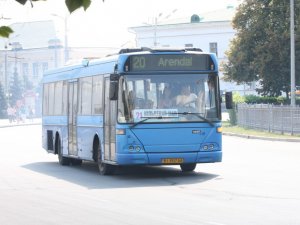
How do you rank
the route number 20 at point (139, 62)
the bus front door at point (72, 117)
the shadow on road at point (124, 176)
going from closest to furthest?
the shadow on road at point (124, 176), the route number 20 at point (139, 62), the bus front door at point (72, 117)

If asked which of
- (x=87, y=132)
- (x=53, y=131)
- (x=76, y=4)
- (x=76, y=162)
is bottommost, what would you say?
(x=76, y=162)

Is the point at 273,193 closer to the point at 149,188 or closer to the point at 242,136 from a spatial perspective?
the point at 149,188

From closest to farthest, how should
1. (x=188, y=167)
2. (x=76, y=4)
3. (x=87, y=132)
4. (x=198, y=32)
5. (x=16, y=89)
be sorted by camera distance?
(x=76, y=4), (x=188, y=167), (x=87, y=132), (x=198, y=32), (x=16, y=89)

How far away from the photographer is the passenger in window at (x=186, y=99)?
18.8 meters

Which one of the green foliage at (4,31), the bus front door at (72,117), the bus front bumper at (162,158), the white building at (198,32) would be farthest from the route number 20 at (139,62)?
the white building at (198,32)

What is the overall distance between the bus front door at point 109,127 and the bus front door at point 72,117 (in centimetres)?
279

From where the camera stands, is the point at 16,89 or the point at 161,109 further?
the point at 16,89

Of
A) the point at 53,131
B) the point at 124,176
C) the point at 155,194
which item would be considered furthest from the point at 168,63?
the point at 53,131

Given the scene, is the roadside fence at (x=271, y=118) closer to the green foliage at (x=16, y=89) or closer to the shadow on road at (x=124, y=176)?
the shadow on road at (x=124, y=176)

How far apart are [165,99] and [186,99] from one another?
434 mm

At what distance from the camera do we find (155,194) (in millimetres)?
15516

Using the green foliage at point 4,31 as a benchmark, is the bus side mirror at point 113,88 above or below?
below

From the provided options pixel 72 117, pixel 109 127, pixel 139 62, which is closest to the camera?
pixel 139 62

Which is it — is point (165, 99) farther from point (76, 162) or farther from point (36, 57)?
point (36, 57)
